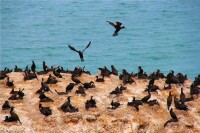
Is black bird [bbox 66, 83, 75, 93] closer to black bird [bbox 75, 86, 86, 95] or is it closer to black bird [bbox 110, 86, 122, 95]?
black bird [bbox 75, 86, 86, 95]

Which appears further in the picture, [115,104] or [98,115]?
[115,104]

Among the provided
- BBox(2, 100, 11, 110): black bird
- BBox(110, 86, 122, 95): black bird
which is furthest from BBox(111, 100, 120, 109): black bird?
BBox(2, 100, 11, 110): black bird

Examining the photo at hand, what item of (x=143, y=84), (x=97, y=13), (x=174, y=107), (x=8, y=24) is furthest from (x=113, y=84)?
(x=97, y=13)

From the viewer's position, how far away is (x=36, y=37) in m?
100

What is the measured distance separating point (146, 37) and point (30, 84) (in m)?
75.1

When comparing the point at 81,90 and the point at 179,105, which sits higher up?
the point at 81,90

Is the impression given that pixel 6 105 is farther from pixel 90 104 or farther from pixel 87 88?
pixel 87 88

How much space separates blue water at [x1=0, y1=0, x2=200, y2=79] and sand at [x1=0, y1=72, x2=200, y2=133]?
1734 inches

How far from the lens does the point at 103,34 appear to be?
100562mm

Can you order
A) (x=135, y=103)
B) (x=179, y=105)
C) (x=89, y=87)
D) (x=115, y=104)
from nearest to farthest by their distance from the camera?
(x=115, y=104) < (x=135, y=103) < (x=179, y=105) < (x=89, y=87)

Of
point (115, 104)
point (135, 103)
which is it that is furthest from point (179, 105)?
point (115, 104)

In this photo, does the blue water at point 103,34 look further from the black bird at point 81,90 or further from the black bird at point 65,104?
the black bird at point 65,104

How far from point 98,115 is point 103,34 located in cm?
7728

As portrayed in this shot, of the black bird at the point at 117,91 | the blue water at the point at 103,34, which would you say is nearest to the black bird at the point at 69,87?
the black bird at the point at 117,91
